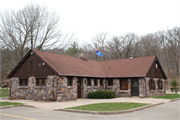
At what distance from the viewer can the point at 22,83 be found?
1956 cm

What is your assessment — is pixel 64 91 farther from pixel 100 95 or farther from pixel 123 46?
pixel 123 46

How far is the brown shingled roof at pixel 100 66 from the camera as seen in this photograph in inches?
738

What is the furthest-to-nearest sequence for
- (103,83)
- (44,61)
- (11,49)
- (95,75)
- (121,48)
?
(121,48)
(11,49)
(103,83)
(95,75)
(44,61)

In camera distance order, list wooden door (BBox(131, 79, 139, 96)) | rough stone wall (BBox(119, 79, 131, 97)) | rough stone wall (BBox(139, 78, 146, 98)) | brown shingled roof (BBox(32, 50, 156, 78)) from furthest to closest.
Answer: rough stone wall (BBox(119, 79, 131, 97))
wooden door (BBox(131, 79, 139, 96))
rough stone wall (BBox(139, 78, 146, 98))
brown shingled roof (BBox(32, 50, 156, 78))

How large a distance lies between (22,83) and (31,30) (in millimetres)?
9905

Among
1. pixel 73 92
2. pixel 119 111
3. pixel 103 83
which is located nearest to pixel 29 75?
pixel 73 92

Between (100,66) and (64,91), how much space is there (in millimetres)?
11299

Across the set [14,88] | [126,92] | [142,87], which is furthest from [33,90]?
[142,87]

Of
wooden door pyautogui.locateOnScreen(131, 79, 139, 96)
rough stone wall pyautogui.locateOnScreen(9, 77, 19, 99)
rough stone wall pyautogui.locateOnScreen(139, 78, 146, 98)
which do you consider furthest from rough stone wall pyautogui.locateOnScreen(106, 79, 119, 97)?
rough stone wall pyautogui.locateOnScreen(9, 77, 19, 99)

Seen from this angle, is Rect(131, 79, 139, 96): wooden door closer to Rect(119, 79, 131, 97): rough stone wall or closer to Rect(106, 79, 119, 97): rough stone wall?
Rect(119, 79, 131, 97): rough stone wall

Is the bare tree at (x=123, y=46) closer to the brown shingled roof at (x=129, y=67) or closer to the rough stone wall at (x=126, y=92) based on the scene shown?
the brown shingled roof at (x=129, y=67)

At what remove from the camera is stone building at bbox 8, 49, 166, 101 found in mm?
17000

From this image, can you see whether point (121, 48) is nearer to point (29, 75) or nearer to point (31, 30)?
point (31, 30)

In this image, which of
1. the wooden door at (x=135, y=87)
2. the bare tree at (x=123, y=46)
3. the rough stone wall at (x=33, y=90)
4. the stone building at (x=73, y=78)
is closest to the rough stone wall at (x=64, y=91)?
the stone building at (x=73, y=78)
